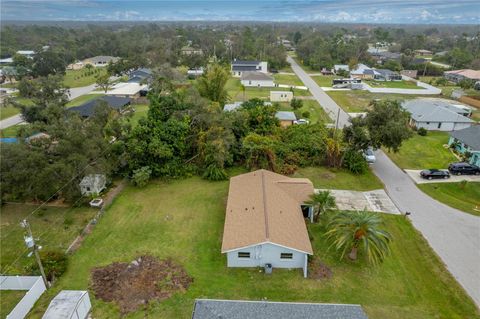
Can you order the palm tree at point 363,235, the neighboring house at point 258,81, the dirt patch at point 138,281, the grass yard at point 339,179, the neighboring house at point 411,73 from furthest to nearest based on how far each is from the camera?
1. the neighboring house at point 411,73
2. the neighboring house at point 258,81
3. the grass yard at point 339,179
4. the palm tree at point 363,235
5. the dirt patch at point 138,281

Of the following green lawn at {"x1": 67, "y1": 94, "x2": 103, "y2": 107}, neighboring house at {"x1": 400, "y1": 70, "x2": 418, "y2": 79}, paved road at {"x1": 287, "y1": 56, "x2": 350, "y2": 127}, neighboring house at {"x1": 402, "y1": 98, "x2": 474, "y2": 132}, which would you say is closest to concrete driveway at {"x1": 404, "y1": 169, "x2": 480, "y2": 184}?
paved road at {"x1": 287, "y1": 56, "x2": 350, "y2": 127}

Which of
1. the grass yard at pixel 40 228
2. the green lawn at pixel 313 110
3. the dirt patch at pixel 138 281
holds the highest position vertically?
the green lawn at pixel 313 110

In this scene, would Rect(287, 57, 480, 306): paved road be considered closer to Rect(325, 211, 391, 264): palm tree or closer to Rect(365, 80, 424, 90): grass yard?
Rect(325, 211, 391, 264): palm tree

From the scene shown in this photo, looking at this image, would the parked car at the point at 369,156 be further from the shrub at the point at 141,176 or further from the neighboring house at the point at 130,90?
the neighboring house at the point at 130,90

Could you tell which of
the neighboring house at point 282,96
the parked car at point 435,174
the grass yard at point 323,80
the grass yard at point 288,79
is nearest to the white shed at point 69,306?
the parked car at point 435,174

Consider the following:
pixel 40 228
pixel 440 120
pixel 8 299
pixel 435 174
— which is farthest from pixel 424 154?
pixel 8 299

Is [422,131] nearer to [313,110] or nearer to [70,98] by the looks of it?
[313,110]
